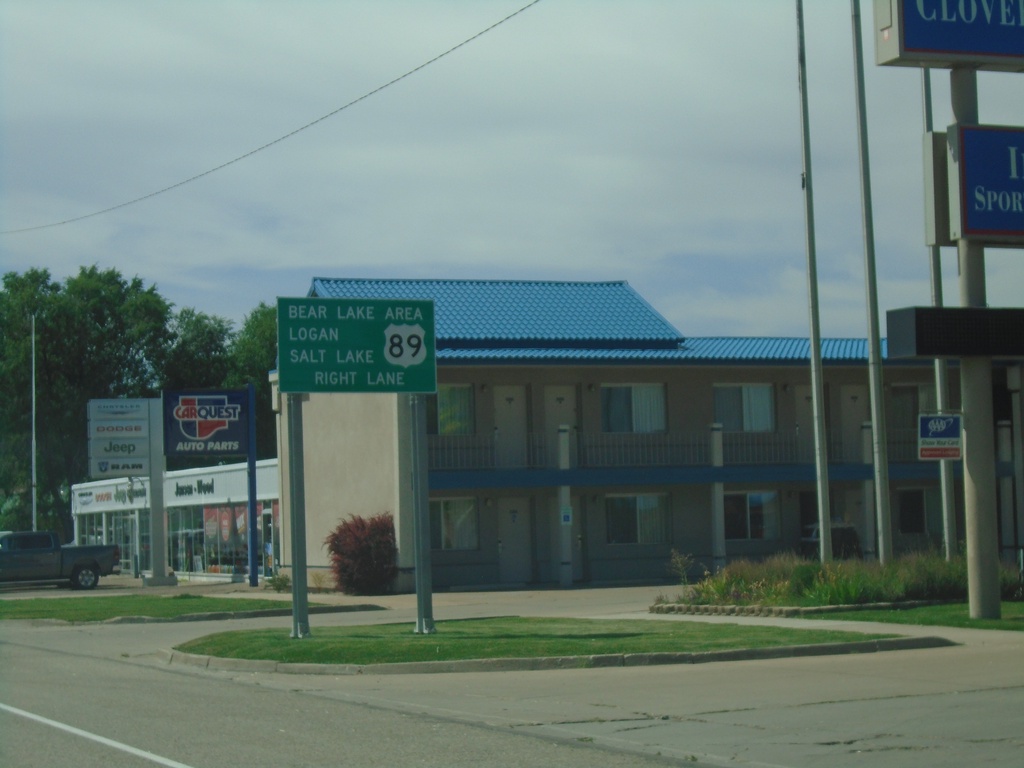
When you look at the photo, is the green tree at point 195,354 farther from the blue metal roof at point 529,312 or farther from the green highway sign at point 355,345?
the green highway sign at point 355,345

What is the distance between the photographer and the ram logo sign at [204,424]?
45.5 m

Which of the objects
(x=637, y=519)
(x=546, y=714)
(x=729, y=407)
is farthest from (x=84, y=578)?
(x=546, y=714)

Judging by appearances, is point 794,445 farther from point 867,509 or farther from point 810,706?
point 810,706

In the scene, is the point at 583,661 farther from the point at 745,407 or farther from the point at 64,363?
the point at 64,363

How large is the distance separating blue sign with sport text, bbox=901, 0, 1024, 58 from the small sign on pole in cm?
532

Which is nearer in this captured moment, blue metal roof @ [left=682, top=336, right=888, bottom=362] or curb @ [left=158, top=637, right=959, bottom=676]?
curb @ [left=158, top=637, right=959, bottom=676]

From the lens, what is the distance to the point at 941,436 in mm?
20453

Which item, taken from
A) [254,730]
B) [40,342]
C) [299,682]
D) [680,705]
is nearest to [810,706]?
[680,705]

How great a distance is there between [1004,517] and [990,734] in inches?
1215

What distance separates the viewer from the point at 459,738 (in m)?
11.6

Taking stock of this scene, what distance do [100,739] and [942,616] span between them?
1385 centimetres

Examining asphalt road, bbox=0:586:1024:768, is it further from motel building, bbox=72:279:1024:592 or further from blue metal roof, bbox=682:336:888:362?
blue metal roof, bbox=682:336:888:362

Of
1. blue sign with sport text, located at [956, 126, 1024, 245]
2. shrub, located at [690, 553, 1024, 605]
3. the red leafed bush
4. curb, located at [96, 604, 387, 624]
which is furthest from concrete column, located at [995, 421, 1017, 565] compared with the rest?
curb, located at [96, 604, 387, 624]

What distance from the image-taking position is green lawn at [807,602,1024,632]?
19.7 metres
